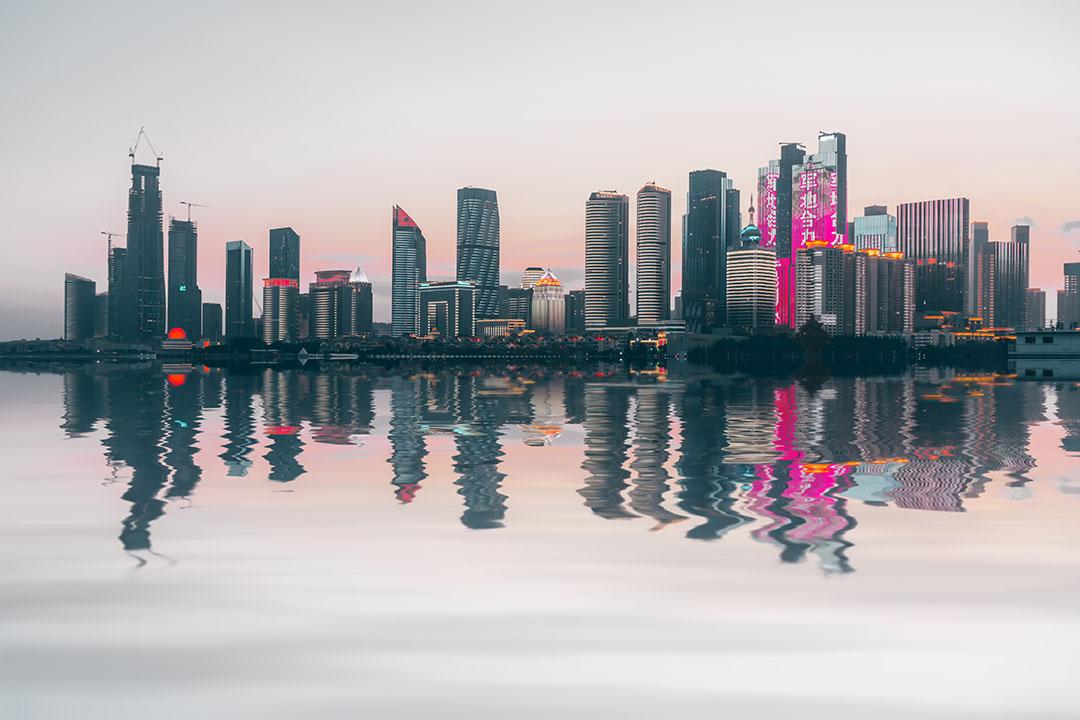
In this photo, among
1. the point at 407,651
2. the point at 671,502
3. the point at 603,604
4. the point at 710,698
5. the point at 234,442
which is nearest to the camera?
the point at 710,698

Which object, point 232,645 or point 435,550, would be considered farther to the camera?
point 435,550

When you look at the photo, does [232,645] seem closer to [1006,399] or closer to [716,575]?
[716,575]

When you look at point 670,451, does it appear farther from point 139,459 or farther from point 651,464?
point 139,459

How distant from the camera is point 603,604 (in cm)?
1540

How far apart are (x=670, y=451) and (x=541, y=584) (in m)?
22.0

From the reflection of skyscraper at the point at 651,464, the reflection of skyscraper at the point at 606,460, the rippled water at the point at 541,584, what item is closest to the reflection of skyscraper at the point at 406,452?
the rippled water at the point at 541,584

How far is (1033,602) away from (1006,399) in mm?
76143

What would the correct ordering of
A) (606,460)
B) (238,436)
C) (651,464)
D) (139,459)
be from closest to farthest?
(651,464) → (606,460) → (139,459) → (238,436)

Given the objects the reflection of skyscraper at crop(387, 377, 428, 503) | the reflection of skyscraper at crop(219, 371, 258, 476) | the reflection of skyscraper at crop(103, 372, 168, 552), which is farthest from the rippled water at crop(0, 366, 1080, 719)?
the reflection of skyscraper at crop(219, 371, 258, 476)

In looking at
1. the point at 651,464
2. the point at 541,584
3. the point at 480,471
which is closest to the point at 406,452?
the point at 480,471

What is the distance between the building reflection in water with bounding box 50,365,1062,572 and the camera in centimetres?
2384

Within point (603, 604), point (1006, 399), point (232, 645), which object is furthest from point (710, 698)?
point (1006, 399)

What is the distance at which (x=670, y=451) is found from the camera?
125ft

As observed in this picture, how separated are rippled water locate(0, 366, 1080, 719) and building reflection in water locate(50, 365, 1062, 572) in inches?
8.2
